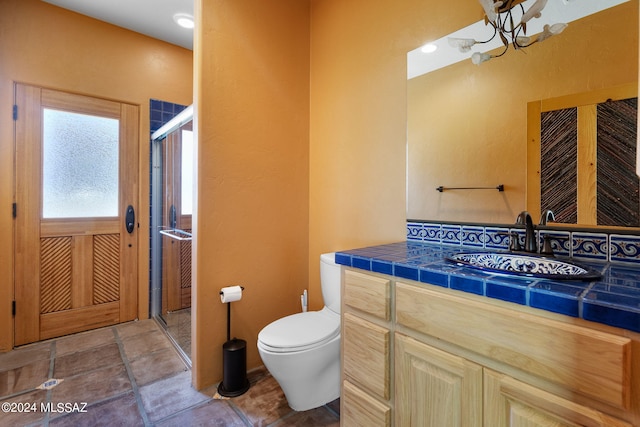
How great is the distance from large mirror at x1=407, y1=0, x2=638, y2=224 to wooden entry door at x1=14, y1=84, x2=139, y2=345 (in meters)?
2.58

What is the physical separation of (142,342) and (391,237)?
84.7 inches

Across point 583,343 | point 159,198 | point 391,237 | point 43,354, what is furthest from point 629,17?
point 43,354

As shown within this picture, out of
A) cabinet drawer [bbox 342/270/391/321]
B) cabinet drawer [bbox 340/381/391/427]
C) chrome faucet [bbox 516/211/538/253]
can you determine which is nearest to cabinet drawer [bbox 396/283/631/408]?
cabinet drawer [bbox 342/270/391/321]

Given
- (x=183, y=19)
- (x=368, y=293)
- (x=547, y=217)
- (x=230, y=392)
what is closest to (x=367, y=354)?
(x=368, y=293)

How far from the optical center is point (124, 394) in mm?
1726

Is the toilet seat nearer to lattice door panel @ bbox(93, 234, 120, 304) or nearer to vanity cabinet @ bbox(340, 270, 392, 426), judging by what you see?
vanity cabinet @ bbox(340, 270, 392, 426)

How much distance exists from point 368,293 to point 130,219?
8.37ft

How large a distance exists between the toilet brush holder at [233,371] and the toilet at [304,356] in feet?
1.08

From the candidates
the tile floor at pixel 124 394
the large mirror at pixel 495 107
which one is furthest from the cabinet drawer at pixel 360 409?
the large mirror at pixel 495 107

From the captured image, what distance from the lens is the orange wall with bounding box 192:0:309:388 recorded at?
1.80 meters

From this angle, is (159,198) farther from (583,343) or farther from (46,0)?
(583,343)

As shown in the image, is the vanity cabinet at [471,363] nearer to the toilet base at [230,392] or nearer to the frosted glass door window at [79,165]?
the toilet base at [230,392]

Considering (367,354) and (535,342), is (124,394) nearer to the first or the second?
(367,354)

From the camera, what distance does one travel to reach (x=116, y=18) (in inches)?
101
